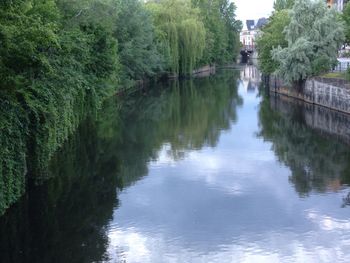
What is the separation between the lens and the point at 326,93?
43250 mm

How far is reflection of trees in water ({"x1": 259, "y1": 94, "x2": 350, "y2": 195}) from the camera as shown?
75.7 ft

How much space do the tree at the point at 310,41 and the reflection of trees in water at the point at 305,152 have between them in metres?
4.31

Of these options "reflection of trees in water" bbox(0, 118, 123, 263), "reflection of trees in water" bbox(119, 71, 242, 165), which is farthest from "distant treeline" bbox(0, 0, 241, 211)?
"reflection of trees in water" bbox(119, 71, 242, 165)

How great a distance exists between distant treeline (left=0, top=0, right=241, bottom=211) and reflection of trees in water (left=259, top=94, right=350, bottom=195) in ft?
31.4

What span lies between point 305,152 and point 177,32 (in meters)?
41.9

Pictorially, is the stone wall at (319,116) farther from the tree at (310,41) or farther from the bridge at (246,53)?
the bridge at (246,53)

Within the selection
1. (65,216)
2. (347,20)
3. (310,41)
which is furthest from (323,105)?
(65,216)

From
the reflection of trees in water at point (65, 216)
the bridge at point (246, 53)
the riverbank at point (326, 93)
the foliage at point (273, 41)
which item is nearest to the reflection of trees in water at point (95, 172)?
the reflection of trees in water at point (65, 216)

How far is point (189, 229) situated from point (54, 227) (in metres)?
4.01

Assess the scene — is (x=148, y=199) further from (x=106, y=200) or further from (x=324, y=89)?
(x=324, y=89)

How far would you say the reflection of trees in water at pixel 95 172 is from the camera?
52.4 feet

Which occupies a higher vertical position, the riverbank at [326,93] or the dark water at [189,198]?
the riverbank at [326,93]

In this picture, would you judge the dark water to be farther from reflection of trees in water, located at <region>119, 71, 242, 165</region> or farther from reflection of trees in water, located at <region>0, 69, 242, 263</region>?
reflection of trees in water, located at <region>119, 71, 242, 165</region>

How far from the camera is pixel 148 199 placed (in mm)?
20547
